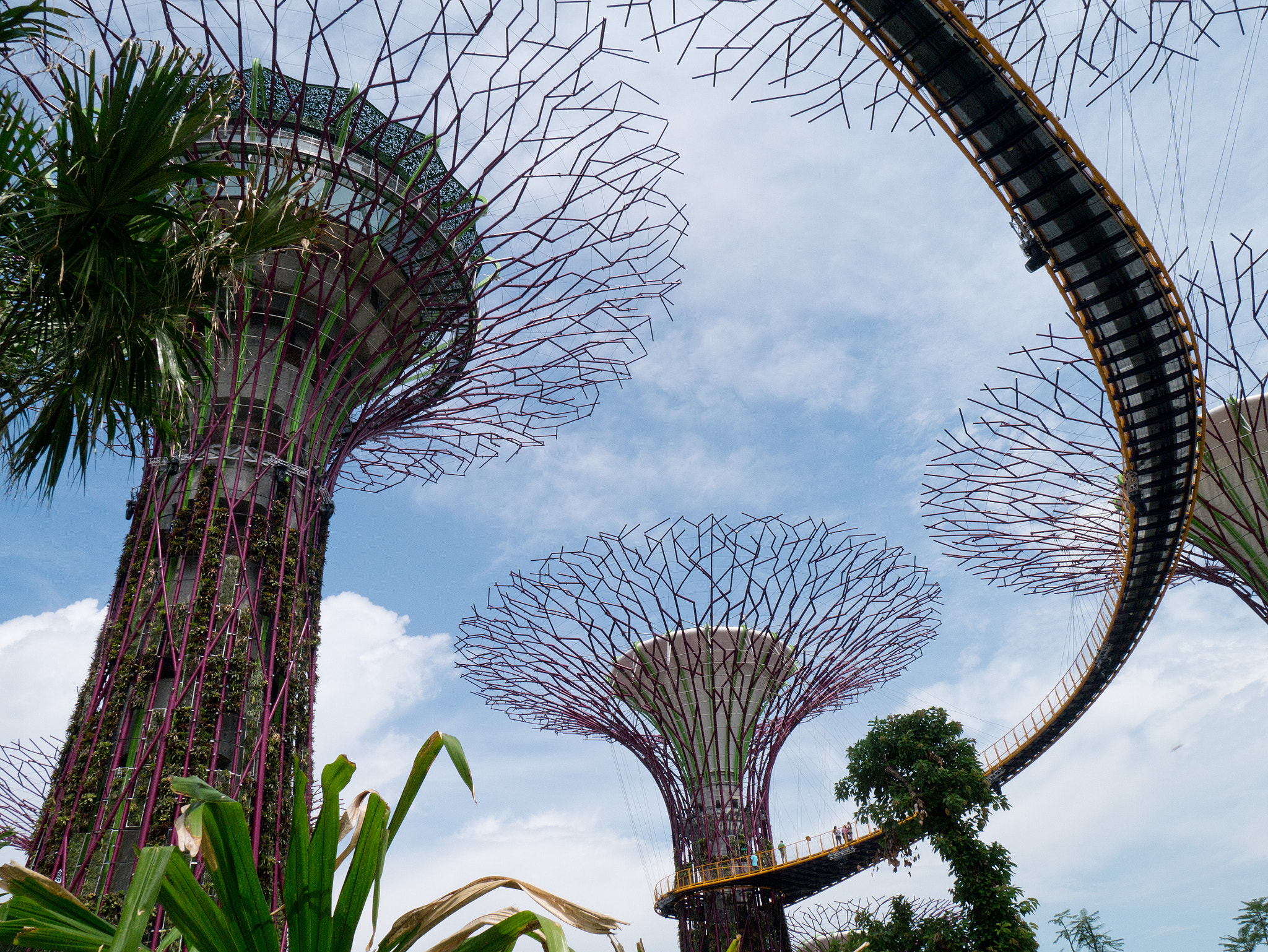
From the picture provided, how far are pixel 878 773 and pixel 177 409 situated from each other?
57.1 ft

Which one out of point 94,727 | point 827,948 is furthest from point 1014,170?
point 827,948

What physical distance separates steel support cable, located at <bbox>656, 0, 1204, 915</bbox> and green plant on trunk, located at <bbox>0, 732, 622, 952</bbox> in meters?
11.1

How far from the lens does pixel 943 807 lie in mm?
20078

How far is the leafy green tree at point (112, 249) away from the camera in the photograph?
5629 millimetres

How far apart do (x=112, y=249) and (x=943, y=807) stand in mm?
19039

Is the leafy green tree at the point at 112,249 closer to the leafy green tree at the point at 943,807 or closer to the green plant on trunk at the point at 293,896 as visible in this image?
the green plant on trunk at the point at 293,896

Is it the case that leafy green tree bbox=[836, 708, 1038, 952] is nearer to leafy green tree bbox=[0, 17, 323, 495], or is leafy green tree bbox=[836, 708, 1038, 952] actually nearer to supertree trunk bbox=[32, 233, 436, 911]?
supertree trunk bbox=[32, 233, 436, 911]

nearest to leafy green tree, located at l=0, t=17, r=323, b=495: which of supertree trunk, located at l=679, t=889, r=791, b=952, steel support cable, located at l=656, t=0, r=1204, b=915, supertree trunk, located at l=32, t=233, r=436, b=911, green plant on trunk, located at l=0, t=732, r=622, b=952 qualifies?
green plant on trunk, located at l=0, t=732, r=622, b=952

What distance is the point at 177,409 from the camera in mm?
8172

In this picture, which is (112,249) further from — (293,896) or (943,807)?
(943,807)

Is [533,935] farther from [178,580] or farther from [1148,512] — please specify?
[1148,512]

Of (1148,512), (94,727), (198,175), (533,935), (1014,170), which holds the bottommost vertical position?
(533,935)

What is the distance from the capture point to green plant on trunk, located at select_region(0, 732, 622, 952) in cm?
366

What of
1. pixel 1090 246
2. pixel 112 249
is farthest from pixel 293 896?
pixel 1090 246
